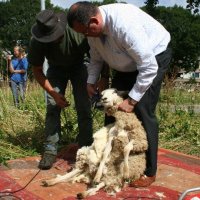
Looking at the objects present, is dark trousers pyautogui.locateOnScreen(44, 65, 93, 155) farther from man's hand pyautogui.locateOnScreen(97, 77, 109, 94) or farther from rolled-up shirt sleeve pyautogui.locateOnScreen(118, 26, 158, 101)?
rolled-up shirt sleeve pyautogui.locateOnScreen(118, 26, 158, 101)

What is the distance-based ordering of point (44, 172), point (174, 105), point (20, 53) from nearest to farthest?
point (44, 172)
point (174, 105)
point (20, 53)

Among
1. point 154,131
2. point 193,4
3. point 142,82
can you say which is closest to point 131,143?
point 154,131

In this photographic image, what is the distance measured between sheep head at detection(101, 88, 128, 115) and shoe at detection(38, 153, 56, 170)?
116 cm

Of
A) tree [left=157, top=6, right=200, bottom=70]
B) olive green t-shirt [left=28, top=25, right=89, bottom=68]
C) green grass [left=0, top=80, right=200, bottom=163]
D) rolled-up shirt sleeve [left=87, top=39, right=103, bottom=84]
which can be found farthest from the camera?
tree [left=157, top=6, right=200, bottom=70]

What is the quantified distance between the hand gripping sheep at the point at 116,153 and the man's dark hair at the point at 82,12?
0.80 m

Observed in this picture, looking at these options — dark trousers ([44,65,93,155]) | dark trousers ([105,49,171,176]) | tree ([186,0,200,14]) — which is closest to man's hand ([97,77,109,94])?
dark trousers ([44,65,93,155])

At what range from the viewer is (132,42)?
12.4ft

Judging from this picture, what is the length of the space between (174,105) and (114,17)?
511 centimetres

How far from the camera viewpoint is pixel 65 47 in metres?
4.81

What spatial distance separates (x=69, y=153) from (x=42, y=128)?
1216mm

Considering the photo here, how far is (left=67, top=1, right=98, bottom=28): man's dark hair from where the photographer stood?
381 centimetres

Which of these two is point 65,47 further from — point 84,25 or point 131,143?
point 131,143

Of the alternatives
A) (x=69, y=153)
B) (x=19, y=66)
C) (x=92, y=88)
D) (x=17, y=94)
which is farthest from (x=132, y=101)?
(x=19, y=66)

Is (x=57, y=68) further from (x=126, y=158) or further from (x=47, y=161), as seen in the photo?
(x=126, y=158)
